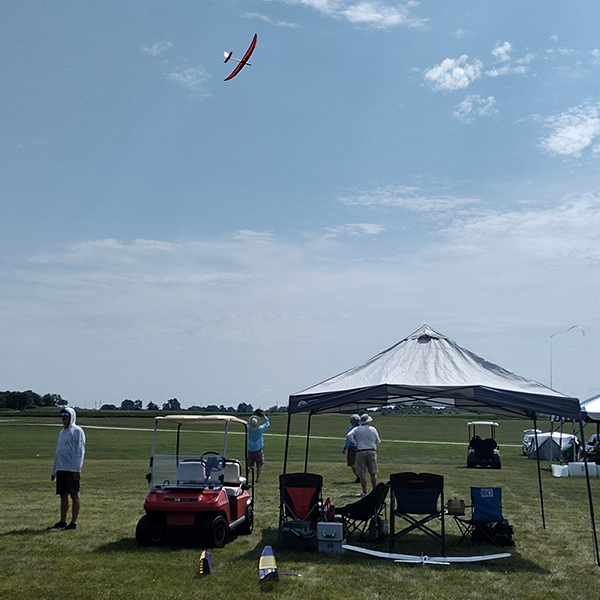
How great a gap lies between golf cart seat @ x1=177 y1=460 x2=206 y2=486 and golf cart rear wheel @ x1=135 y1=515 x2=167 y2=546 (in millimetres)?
581

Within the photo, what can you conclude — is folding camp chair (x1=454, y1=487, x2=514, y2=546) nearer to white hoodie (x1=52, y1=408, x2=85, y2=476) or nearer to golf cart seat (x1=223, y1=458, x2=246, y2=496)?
golf cart seat (x1=223, y1=458, x2=246, y2=496)

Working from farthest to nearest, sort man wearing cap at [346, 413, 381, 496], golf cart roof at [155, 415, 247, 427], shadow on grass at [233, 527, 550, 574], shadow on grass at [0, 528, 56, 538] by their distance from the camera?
man wearing cap at [346, 413, 381, 496] < golf cart roof at [155, 415, 247, 427] < shadow on grass at [0, 528, 56, 538] < shadow on grass at [233, 527, 550, 574]

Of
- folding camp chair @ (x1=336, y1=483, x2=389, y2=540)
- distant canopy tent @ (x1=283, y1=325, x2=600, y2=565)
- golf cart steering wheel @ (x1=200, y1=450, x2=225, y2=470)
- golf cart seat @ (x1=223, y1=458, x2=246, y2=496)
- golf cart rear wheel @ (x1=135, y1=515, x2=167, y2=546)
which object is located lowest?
golf cart rear wheel @ (x1=135, y1=515, x2=167, y2=546)

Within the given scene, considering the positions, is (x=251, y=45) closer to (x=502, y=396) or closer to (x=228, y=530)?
(x=502, y=396)

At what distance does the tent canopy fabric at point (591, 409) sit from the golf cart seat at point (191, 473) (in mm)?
9489

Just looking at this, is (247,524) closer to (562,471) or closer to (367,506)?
(367,506)

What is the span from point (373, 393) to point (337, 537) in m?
1.92

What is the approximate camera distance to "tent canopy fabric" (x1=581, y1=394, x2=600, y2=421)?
52.1ft

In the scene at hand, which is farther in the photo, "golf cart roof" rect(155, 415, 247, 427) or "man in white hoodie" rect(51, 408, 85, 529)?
"man in white hoodie" rect(51, 408, 85, 529)

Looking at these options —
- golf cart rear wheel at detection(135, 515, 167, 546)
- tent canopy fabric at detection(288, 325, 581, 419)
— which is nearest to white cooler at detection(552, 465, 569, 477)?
tent canopy fabric at detection(288, 325, 581, 419)

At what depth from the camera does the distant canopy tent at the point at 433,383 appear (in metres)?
9.22

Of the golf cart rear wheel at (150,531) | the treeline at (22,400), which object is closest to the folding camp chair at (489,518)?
the golf cart rear wheel at (150,531)

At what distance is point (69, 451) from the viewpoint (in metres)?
10.6

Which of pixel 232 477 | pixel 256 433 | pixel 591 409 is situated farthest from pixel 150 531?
pixel 591 409
